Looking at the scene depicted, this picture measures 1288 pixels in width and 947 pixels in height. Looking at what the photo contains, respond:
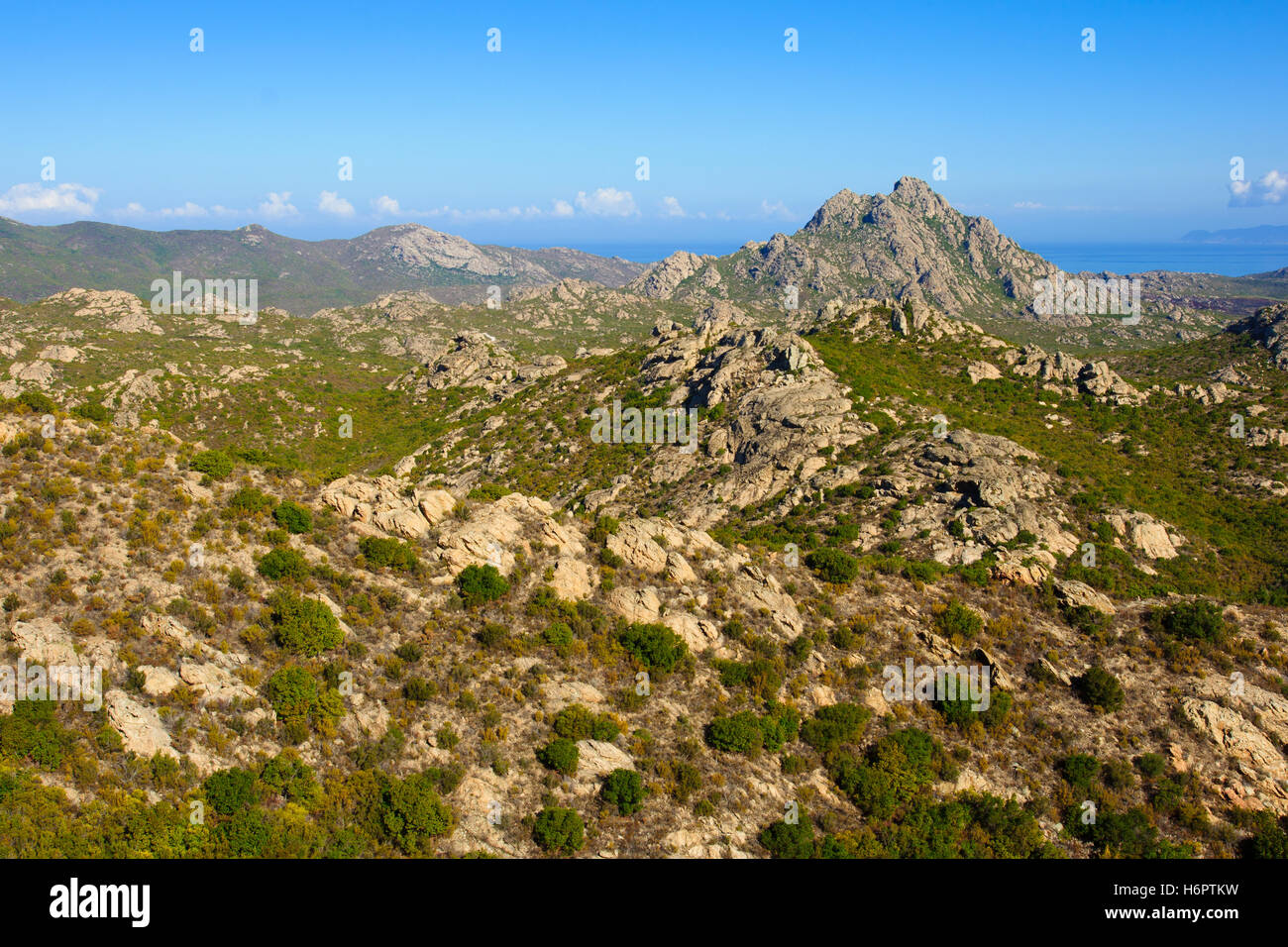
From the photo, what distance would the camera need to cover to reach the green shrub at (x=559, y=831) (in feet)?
56.6

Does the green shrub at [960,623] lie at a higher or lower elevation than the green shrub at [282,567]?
lower

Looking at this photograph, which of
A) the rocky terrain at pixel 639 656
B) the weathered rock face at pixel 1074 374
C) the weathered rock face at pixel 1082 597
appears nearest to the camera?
the rocky terrain at pixel 639 656

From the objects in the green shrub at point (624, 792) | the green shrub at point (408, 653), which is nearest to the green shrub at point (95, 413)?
the green shrub at point (408, 653)

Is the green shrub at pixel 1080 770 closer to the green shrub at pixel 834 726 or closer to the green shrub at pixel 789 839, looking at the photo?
the green shrub at pixel 834 726

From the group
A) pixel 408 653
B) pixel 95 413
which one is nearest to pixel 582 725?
pixel 408 653

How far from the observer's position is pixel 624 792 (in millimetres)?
19016

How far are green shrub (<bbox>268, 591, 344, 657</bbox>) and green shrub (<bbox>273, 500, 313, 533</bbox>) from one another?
187 inches

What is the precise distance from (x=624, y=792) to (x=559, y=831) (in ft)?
8.04

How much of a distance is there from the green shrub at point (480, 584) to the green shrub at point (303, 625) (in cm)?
503

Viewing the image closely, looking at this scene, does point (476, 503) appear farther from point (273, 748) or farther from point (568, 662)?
point (273, 748)

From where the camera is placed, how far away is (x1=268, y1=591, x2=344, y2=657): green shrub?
69.3ft

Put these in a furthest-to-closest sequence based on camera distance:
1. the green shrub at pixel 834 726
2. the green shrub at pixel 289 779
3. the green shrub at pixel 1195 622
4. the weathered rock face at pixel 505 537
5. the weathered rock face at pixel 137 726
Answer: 1. the weathered rock face at pixel 505 537
2. the green shrub at pixel 1195 622
3. the green shrub at pixel 834 726
4. the green shrub at pixel 289 779
5. the weathered rock face at pixel 137 726

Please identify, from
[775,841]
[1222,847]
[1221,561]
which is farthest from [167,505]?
[1221,561]
